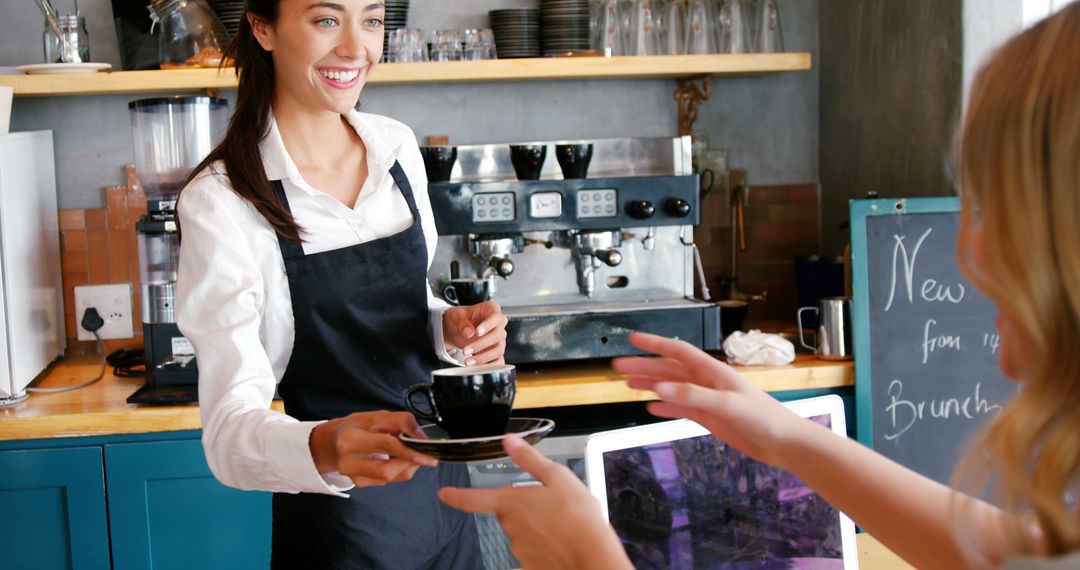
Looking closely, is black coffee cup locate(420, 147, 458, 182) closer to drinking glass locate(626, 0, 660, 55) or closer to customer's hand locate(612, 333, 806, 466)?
drinking glass locate(626, 0, 660, 55)

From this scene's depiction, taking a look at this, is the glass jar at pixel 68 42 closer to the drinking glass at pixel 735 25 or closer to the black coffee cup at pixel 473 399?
the drinking glass at pixel 735 25

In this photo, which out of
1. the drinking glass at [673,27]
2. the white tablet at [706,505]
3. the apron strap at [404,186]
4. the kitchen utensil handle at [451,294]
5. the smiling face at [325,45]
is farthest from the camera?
the drinking glass at [673,27]

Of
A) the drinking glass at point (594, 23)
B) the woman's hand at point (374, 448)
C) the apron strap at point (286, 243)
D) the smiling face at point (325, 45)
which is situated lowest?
the woman's hand at point (374, 448)

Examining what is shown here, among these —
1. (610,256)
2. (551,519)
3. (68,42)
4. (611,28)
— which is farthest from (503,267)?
(551,519)

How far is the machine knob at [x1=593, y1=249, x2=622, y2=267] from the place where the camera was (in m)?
2.69

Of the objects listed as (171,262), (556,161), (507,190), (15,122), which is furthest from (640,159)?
(15,122)

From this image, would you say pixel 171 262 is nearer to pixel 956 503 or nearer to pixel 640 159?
pixel 640 159

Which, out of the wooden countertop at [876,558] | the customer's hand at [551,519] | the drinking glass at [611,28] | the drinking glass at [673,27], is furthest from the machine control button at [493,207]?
the customer's hand at [551,519]

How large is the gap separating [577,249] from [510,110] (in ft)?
1.97

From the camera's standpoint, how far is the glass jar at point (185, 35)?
9.11 feet

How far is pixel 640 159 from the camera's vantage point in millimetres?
2988

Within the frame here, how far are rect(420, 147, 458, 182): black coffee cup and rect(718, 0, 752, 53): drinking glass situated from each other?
2.74 feet

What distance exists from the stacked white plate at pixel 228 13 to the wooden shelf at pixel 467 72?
4.2 inches

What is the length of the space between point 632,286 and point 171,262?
1123 millimetres
